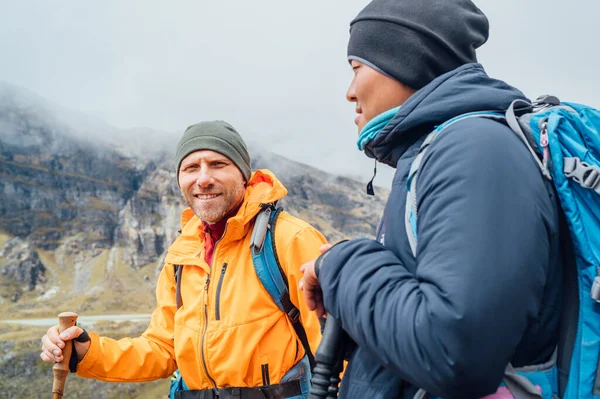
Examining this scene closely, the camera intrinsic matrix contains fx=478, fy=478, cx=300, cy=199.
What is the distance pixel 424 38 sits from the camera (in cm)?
277

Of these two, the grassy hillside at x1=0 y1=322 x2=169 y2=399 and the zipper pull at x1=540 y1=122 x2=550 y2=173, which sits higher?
the zipper pull at x1=540 y1=122 x2=550 y2=173

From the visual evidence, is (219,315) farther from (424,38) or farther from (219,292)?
(424,38)

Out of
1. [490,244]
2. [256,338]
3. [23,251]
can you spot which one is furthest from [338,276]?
[23,251]

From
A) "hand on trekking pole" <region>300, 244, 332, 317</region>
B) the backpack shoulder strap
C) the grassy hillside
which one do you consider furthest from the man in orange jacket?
the grassy hillside

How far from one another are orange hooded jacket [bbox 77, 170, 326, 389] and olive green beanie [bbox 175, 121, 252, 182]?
2.37 ft

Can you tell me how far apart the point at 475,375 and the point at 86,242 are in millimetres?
180455

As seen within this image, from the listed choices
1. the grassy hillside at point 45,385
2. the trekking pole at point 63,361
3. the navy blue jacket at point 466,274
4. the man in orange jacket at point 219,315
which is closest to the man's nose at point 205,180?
the man in orange jacket at point 219,315

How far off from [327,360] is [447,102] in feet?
4.75

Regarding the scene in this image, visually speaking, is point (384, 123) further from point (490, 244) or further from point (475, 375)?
point (475, 375)

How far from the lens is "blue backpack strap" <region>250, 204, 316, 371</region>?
4855 mm

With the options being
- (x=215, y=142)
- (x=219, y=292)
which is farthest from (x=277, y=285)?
(x=215, y=142)

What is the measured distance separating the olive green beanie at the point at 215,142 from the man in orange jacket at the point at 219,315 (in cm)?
3

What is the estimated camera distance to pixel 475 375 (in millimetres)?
1811

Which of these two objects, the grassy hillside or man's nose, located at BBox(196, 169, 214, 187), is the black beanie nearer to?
man's nose, located at BBox(196, 169, 214, 187)
